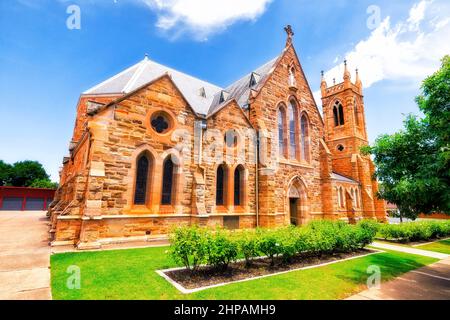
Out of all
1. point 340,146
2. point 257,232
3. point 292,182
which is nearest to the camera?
point 257,232

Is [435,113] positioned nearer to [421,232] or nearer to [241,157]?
[241,157]

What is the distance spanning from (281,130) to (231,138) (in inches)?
232

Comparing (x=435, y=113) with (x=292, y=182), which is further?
(x=292, y=182)

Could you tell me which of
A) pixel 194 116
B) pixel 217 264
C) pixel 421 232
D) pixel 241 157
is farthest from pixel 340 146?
pixel 217 264

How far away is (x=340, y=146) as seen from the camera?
34031mm

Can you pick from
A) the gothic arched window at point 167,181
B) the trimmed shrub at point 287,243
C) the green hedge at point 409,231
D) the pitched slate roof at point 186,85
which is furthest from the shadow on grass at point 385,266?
the pitched slate roof at point 186,85

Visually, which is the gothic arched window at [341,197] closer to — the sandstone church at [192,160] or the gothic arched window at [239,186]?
the sandstone church at [192,160]

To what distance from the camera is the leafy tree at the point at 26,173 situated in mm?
67250

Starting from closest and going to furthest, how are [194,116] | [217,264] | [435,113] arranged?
1. [435,113]
2. [217,264]
3. [194,116]

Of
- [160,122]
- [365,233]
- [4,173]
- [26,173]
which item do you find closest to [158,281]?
[160,122]

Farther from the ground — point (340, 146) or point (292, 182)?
point (340, 146)

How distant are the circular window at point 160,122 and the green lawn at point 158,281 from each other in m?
6.92

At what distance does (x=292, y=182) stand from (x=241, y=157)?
5.72 meters

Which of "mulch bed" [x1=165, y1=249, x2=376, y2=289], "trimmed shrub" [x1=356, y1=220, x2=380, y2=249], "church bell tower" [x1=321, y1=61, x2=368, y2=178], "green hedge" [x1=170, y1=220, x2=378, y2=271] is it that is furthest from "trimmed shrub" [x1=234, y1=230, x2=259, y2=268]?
"church bell tower" [x1=321, y1=61, x2=368, y2=178]
